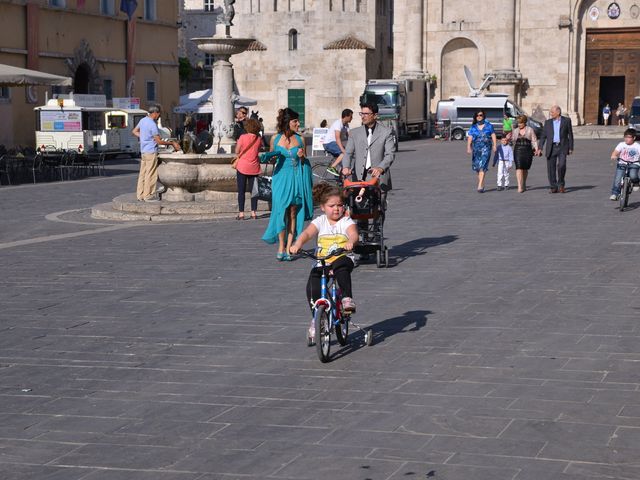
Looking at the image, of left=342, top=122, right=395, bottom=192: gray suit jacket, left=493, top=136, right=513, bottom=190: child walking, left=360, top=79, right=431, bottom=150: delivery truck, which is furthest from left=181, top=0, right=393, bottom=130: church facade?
left=342, top=122, right=395, bottom=192: gray suit jacket

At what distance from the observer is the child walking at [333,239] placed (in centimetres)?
895

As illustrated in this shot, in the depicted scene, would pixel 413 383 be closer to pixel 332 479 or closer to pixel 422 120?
pixel 332 479

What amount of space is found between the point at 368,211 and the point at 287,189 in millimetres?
1301

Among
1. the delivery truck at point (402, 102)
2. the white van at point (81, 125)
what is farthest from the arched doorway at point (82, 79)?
the delivery truck at point (402, 102)

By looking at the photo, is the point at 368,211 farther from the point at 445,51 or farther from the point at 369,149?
the point at 445,51

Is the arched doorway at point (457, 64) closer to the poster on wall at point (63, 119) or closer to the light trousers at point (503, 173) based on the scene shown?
the poster on wall at point (63, 119)

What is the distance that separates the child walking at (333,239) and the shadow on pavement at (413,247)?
4.16m

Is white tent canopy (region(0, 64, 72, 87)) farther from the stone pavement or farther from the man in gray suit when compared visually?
the man in gray suit

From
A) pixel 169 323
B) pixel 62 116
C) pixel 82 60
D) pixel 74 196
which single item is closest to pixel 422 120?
pixel 82 60

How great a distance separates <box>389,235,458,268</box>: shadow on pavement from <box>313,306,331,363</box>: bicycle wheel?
4829 millimetres

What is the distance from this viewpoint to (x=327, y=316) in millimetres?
8727

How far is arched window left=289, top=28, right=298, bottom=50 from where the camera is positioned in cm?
6278

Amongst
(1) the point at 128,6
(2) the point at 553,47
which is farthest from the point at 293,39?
(1) the point at 128,6

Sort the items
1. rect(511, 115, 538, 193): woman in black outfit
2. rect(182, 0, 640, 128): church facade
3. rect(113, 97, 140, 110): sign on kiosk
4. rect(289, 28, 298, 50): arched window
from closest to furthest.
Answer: rect(511, 115, 538, 193): woman in black outfit < rect(113, 97, 140, 110): sign on kiosk < rect(182, 0, 640, 128): church facade < rect(289, 28, 298, 50): arched window
